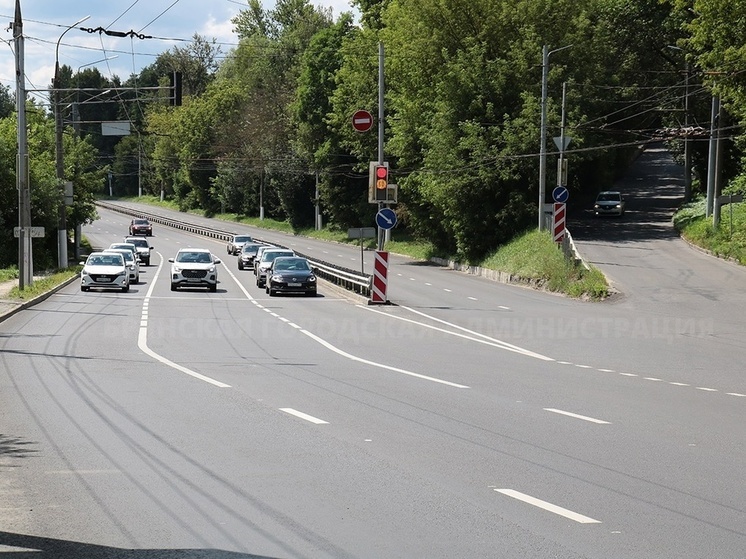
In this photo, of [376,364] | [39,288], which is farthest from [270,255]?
[376,364]

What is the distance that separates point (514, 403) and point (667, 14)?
6198cm

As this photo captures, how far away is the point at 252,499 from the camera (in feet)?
26.7

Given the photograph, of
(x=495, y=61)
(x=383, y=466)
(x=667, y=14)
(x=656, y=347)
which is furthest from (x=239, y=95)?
(x=383, y=466)

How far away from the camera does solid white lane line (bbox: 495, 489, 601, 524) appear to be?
7500 millimetres

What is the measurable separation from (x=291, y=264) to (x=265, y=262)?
536 centimetres

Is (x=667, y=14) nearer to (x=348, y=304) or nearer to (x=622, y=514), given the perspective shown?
(x=348, y=304)

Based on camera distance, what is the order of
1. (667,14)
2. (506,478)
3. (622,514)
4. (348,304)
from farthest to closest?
(667,14)
(348,304)
(506,478)
(622,514)

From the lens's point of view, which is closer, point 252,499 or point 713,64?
point 252,499

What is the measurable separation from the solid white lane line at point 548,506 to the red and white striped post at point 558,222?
35.2 metres

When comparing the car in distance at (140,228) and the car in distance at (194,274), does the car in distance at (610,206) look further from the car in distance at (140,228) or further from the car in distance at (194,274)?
the car in distance at (140,228)

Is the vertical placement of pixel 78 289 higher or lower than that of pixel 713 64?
lower

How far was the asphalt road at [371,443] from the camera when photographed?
7.12 m

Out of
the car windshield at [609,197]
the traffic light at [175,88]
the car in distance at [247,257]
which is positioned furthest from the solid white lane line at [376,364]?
Answer: the car windshield at [609,197]

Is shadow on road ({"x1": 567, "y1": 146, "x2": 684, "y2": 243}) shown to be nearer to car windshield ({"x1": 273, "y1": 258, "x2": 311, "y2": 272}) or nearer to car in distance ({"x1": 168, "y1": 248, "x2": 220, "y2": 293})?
A: car windshield ({"x1": 273, "y1": 258, "x2": 311, "y2": 272})
